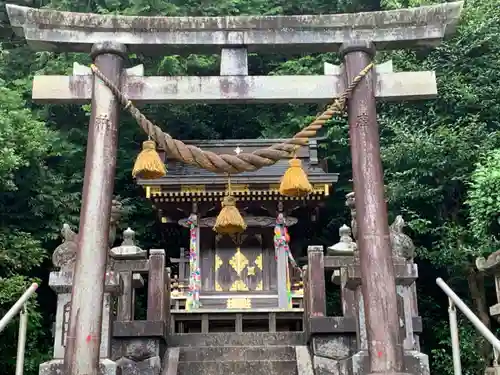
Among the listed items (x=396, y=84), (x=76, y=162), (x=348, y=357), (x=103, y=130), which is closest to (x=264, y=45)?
(x=396, y=84)

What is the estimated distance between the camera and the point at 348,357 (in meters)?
7.26

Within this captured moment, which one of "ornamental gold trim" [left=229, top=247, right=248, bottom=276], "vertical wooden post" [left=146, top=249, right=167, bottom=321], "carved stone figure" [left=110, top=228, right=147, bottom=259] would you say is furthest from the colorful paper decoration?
"vertical wooden post" [left=146, top=249, right=167, bottom=321]

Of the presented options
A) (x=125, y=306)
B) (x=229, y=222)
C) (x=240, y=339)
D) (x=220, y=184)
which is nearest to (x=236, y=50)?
(x=229, y=222)

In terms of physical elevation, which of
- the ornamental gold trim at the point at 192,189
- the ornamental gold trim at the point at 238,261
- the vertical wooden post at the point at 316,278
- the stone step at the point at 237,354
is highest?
the ornamental gold trim at the point at 192,189

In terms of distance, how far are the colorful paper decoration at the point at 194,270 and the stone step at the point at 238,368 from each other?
3.63 metres

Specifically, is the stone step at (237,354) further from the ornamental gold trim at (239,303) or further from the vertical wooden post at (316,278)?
the ornamental gold trim at (239,303)

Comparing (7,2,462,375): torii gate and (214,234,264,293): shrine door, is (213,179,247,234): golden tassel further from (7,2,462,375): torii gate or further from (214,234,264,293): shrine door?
(214,234,264,293): shrine door

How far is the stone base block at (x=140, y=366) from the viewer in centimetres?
721

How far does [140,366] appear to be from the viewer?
24.1 ft

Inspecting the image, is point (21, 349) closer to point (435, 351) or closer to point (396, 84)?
point (396, 84)

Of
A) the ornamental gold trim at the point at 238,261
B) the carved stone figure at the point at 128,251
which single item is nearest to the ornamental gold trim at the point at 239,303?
the ornamental gold trim at the point at 238,261

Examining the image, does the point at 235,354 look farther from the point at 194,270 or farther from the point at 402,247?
the point at 194,270

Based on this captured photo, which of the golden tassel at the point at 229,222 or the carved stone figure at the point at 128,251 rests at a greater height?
the carved stone figure at the point at 128,251

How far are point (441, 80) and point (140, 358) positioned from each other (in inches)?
333
